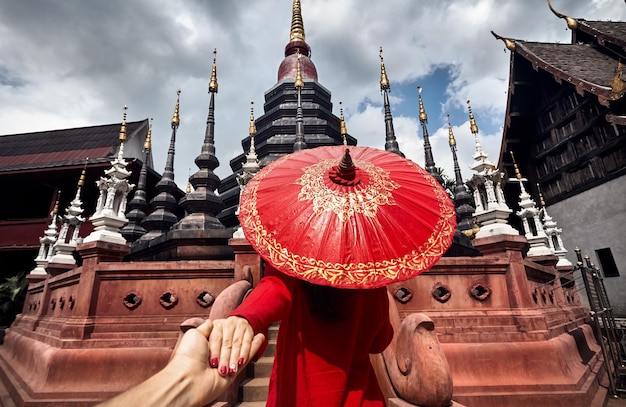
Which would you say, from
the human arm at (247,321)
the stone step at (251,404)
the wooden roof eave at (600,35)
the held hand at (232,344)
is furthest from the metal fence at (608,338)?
the wooden roof eave at (600,35)

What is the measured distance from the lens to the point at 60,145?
66.7 ft

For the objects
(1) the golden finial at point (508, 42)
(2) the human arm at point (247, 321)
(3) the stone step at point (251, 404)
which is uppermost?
(1) the golden finial at point (508, 42)

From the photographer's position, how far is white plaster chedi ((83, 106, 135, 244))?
18.5 feet

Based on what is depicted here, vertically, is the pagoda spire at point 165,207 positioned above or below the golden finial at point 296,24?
below

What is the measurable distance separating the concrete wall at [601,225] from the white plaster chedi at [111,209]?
1755cm

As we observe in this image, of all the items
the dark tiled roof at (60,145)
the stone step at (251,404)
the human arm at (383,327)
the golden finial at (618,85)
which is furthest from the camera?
the dark tiled roof at (60,145)

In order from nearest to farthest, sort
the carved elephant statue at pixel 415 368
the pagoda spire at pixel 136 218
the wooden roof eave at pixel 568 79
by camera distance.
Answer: the carved elephant statue at pixel 415 368 → the wooden roof eave at pixel 568 79 → the pagoda spire at pixel 136 218

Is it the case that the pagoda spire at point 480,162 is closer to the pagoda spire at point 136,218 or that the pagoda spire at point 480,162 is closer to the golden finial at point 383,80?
the golden finial at point 383,80

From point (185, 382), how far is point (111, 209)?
630cm

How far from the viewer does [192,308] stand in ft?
16.8

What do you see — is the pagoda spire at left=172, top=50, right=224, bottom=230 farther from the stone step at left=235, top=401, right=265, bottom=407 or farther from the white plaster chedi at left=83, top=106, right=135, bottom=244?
the stone step at left=235, top=401, right=265, bottom=407

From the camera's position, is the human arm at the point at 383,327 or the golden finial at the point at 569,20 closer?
the human arm at the point at 383,327

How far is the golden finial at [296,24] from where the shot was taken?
17.2 meters

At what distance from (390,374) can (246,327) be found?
1.57 m
